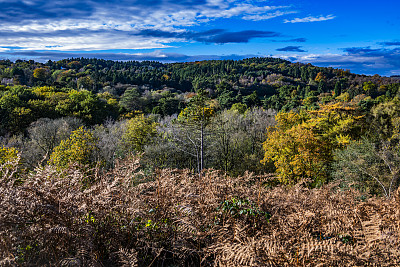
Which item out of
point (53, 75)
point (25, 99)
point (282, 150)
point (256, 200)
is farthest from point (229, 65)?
point (256, 200)

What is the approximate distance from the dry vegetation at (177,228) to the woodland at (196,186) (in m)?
0.01

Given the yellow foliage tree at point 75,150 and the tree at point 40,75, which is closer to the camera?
the yellow foliage tree at point 75,150

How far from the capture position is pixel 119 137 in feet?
76.4

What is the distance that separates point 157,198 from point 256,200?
1315 mm

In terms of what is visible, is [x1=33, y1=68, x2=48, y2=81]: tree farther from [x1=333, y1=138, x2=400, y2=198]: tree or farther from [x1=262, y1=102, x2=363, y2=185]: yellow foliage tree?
[x1=333, y1=138, x2=400, y2=198]: tree

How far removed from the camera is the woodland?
2.15 meters

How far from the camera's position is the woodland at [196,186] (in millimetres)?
2146

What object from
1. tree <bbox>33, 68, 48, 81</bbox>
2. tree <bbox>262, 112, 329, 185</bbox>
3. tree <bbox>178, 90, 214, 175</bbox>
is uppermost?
tree <bbox>33, 68, 48, 81</bbox>

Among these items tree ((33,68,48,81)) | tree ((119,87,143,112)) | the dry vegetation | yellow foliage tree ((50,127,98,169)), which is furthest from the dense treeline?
tree ((33,68,48,81))

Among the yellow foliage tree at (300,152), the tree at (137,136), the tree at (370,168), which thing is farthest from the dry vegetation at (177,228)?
the tree at (137,136)

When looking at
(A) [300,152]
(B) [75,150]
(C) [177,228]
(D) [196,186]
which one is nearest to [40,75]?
(B) [75,150]

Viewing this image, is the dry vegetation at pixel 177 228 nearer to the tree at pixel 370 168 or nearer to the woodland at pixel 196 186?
the woodland at pixel 196 186

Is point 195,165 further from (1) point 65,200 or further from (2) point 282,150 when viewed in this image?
(1) point 65,200

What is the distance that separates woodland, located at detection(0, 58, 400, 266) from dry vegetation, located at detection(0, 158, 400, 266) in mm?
14
